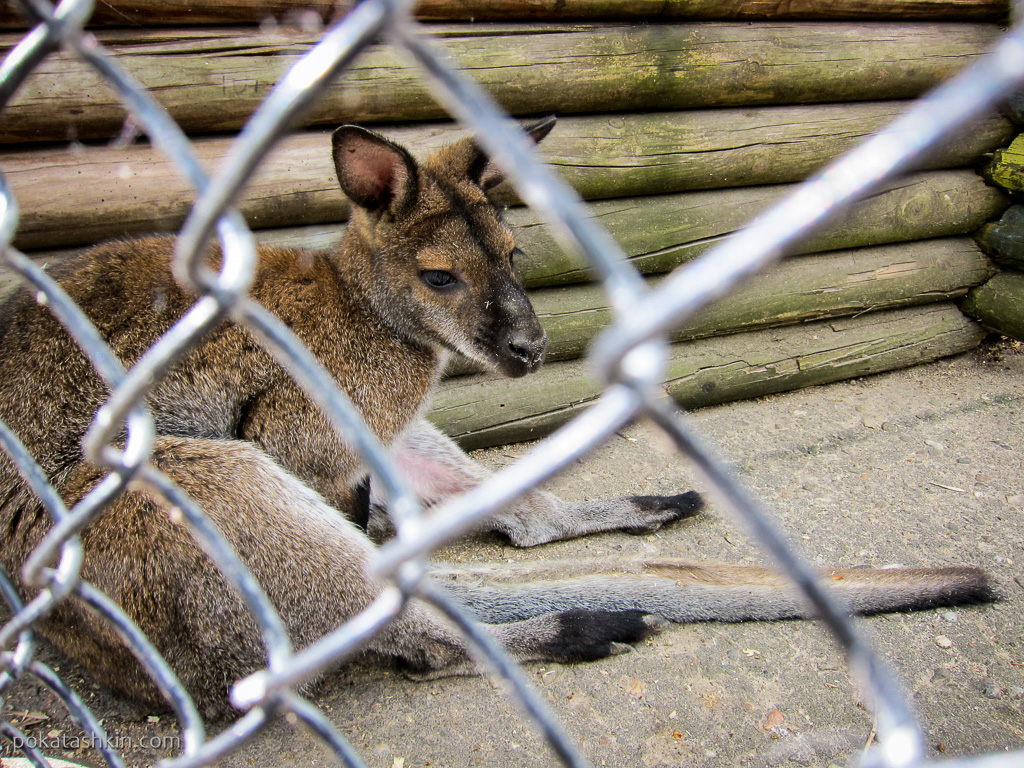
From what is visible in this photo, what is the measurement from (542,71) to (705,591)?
2.46 m

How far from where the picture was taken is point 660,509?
322cm

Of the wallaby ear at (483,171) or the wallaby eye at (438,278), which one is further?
the wallaby ear at (483,171)

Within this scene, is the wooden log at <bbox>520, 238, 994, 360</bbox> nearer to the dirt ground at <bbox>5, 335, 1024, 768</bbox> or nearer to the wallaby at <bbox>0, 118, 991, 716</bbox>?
the dirt ground at <bbox>5, 335, 1024, 768</bbox>

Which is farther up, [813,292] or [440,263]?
[813,292]

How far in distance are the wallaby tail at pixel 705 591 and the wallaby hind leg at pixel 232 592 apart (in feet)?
0.38

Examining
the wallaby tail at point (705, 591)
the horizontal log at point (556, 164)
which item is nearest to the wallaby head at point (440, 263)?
the horizontal log at point (556, 164)

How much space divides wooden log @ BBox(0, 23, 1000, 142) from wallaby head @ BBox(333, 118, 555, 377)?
28.2 inches

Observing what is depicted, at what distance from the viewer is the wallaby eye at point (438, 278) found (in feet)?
9.14

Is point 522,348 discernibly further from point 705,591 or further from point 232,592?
point 232,592

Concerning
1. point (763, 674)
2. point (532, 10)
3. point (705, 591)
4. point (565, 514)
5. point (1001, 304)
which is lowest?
point (763, 674)

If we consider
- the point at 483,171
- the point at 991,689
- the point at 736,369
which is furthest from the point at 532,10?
the point at 991,689

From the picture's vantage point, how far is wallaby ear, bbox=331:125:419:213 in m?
2.49

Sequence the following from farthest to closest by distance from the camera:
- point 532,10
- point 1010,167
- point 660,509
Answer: point 1010,167, point 532,10, point 660,509

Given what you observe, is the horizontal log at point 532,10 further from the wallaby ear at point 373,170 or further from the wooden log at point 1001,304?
the wooden log at point 1001,304
